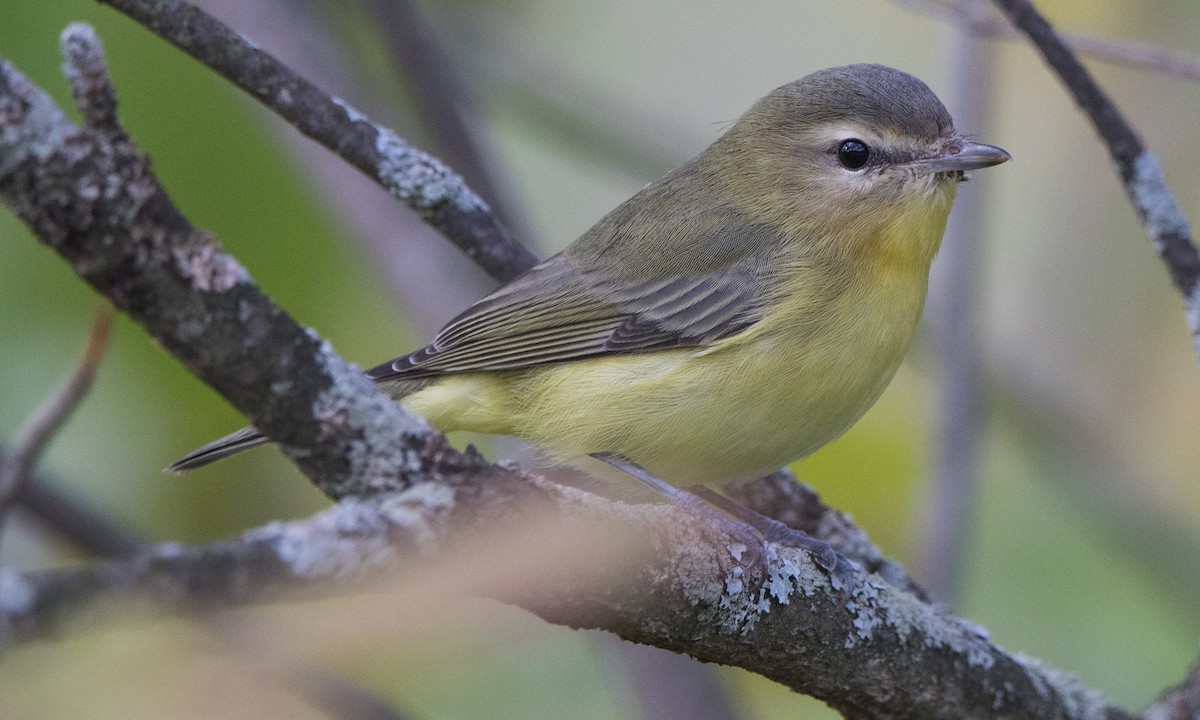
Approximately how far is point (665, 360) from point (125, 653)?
5.60 feet

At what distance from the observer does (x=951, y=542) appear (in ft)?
14.3

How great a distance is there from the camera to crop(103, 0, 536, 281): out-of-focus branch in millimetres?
2646

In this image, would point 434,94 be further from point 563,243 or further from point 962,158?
point 962,158

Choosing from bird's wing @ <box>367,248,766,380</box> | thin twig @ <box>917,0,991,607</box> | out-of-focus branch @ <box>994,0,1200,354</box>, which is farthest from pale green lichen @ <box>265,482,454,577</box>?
thin twig @ <box>917,0,991,607</box>

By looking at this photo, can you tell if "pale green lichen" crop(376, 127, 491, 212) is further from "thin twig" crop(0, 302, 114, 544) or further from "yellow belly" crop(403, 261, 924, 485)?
"thin twig" crop(0, 302, 114, 544)

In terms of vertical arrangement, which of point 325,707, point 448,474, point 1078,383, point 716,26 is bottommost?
point 325,707

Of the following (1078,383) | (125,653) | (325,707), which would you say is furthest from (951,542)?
(125,653)

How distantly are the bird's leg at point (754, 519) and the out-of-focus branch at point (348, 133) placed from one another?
675 millimetres

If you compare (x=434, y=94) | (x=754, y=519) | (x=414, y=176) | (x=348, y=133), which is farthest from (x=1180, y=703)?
(x=434, y=94)

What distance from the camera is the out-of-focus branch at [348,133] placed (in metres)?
2.65

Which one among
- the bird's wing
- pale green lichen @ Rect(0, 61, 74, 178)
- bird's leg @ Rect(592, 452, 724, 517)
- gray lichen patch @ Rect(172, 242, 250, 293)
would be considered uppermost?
the bird's wing

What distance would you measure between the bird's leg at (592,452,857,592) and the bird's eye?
3.51 feet

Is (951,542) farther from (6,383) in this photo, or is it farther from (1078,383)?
(6,383)

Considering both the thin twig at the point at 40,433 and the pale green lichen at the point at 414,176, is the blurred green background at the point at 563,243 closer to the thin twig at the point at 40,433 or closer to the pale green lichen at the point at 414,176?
the thin twig at the point at 40,433
